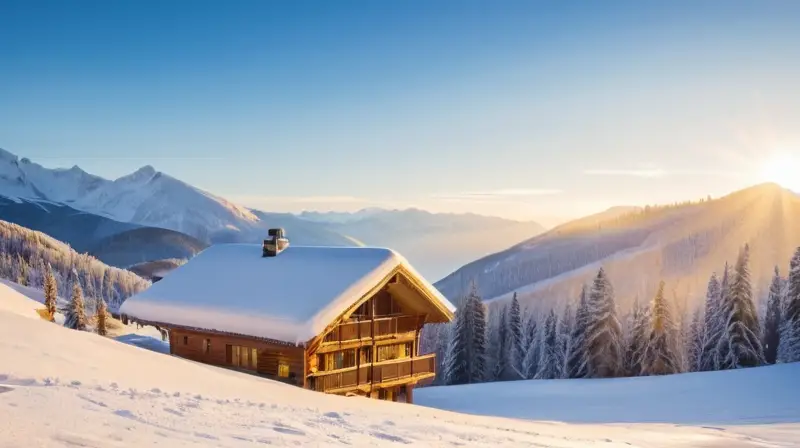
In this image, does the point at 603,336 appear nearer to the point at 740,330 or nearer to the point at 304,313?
the point at 740,330

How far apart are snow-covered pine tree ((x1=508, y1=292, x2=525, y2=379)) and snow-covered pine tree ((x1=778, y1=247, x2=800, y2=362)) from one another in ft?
80.5

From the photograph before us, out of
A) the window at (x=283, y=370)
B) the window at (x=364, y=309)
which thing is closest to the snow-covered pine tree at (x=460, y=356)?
the window at (x=364, y=309)

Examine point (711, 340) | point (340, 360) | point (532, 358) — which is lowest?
point (532, 358)

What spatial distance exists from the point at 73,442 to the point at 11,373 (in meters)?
4.14

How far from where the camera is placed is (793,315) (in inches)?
1700

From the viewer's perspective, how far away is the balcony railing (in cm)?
2469

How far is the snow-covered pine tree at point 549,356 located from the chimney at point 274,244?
3615cm

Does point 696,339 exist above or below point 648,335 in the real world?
below

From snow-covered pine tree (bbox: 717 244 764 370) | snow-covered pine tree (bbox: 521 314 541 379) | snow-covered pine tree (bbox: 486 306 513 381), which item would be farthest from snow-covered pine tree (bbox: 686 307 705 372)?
snow-covered pine tree (bbox: 486 306 513 381)

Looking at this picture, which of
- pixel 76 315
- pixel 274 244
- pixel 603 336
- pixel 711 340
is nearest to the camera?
pixel 274 244

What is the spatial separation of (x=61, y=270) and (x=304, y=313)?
182 m

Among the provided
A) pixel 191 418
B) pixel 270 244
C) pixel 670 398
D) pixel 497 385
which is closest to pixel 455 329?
pixel 497 385

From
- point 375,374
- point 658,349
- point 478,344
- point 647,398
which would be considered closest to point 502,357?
point 478,344

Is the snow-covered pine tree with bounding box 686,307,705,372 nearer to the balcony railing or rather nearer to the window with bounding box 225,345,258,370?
the balcony railing
